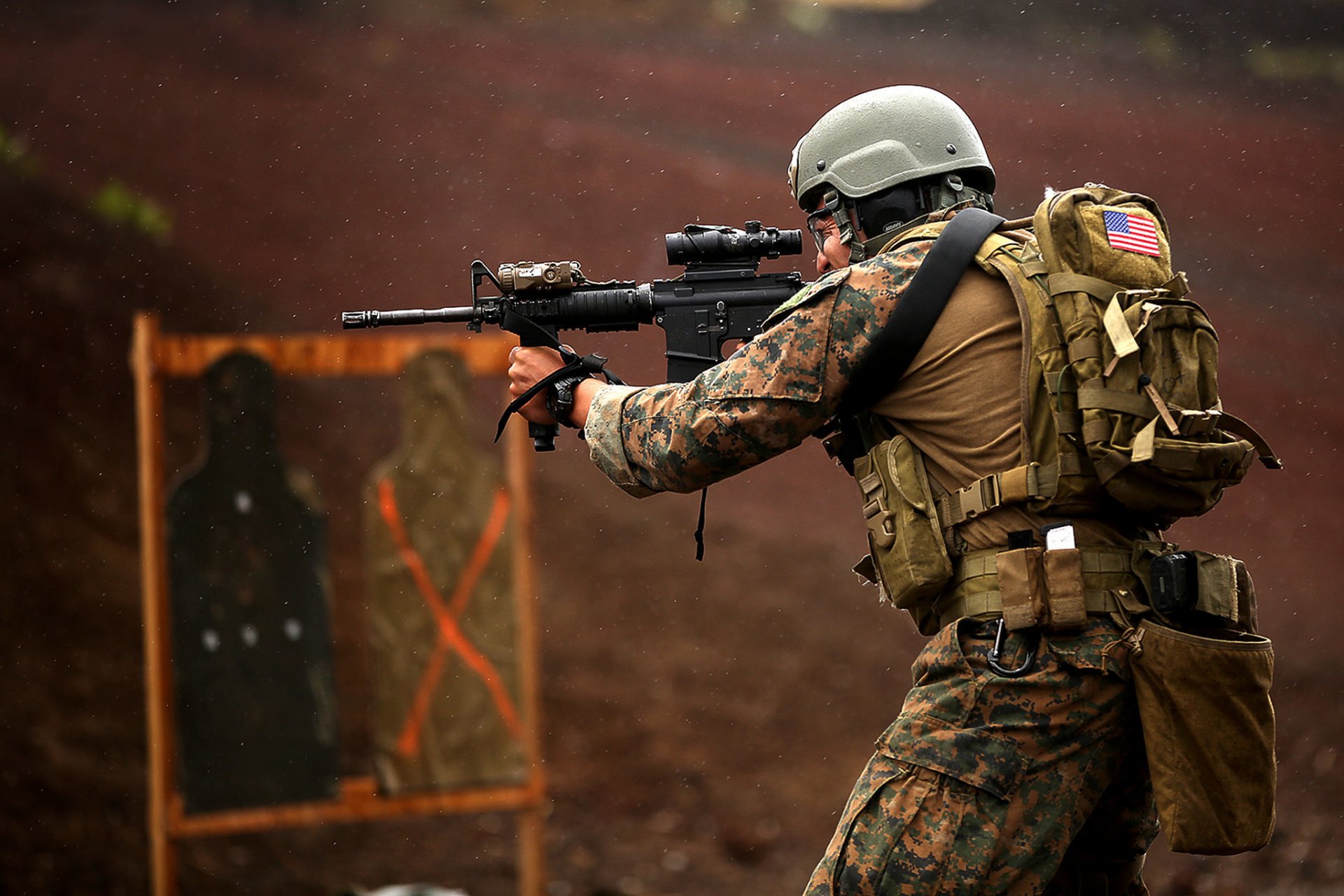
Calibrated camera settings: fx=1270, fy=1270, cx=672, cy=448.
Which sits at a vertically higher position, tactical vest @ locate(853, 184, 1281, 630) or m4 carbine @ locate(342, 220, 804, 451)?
m4 carbine @ locate(342, 220, 804, 451)

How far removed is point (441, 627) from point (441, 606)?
79 millimetres

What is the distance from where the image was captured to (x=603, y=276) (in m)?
7.18

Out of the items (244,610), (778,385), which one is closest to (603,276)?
(244,610)

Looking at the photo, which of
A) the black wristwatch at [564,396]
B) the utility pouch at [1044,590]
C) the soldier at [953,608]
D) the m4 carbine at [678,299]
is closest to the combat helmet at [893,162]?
the soldier at [953,608]

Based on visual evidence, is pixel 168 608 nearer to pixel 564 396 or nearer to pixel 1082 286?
pixel 564 396

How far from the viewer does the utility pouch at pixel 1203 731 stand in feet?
6.75

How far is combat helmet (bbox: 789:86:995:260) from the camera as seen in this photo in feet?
8.05

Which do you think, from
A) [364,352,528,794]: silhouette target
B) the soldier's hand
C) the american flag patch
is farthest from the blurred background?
the american flag patch

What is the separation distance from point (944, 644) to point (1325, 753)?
547 centimetres

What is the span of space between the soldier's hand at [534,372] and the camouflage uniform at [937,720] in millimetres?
397

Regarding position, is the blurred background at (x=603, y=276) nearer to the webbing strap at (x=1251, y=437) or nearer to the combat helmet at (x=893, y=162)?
the combat helmet at (x=893, y=162)

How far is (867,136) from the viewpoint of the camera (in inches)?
98.0

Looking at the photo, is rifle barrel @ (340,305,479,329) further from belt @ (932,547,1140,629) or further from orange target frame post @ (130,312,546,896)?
orange target frame post @ (130,312,546,896)

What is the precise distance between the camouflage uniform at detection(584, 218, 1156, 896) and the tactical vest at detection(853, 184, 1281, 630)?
0.14 meters
